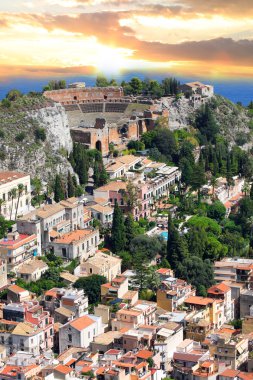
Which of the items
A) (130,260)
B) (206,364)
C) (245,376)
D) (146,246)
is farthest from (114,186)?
(245,376)

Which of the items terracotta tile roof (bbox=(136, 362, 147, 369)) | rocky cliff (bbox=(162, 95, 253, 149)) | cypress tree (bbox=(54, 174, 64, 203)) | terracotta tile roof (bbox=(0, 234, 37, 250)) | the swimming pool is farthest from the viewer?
rocky cliff (bbox=(162, 95, 253, 149))

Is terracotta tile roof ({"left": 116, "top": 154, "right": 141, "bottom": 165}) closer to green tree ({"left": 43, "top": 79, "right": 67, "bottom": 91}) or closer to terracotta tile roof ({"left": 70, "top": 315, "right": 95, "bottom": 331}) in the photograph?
green tree ({"left": 43, "top": 79, "right": 67, "bottom": 91})

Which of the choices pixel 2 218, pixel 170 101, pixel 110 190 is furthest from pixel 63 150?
pixel 170 101

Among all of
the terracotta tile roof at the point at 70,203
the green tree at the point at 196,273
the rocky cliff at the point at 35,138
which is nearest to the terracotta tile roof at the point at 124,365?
the green tree at the point at 196,273

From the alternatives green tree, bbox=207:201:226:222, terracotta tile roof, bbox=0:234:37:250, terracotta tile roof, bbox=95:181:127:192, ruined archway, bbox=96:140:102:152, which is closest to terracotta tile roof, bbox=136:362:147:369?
terracotta tile roof, bbox=0:234:37:250

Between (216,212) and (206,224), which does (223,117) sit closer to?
(216,212)

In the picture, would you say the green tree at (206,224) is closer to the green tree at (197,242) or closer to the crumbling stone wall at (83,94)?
the green tree at (197,242)
